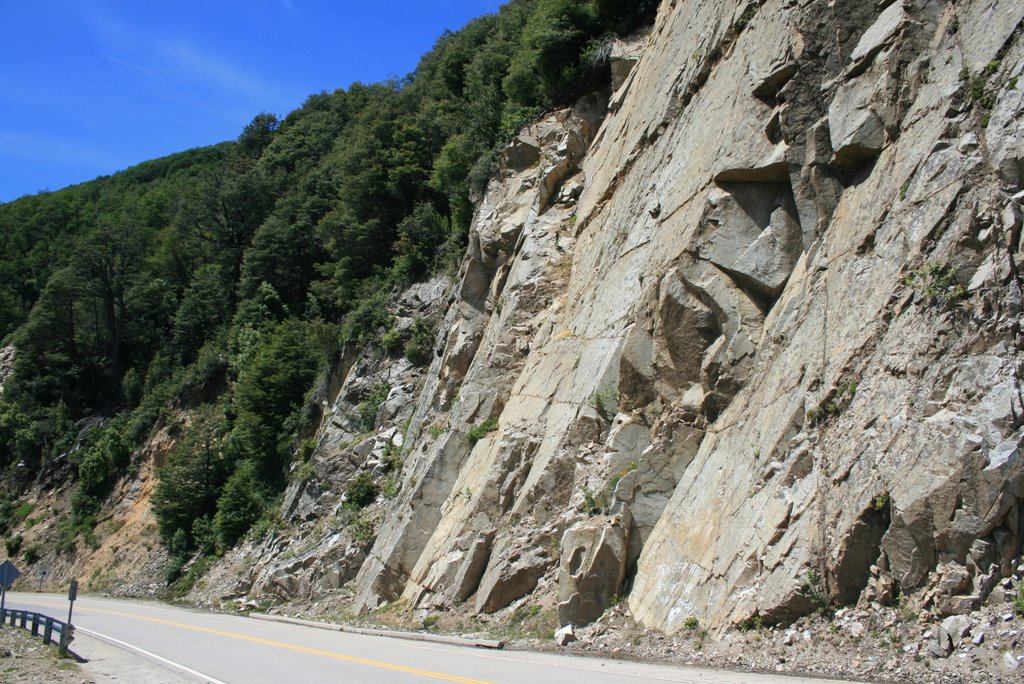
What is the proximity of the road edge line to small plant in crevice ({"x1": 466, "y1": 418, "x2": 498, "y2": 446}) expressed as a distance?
16.2 ft

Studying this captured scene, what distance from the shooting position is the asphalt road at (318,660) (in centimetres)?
915

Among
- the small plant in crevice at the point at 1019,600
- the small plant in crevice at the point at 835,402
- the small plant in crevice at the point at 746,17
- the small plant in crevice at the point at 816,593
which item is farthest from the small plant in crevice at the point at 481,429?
the small plant in crevice at the point at 1019,600

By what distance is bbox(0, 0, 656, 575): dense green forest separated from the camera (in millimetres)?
29297

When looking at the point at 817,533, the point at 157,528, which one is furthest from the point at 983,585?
the point at 157,528

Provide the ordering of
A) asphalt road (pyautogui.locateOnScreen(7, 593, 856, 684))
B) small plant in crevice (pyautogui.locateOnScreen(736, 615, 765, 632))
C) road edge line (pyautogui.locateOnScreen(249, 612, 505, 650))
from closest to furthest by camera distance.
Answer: asphalt road (pyautogui.locateOnScreen(7, 593, 856, 684)) < small plant in crevice (pyautogui.locateOnScreen(736, 615, 765, 632)) < road edge line (pyautogui.locateOnScreen(249, 612, 505, 650))

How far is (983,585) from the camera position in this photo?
25.2ft

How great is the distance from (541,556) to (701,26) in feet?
38.1

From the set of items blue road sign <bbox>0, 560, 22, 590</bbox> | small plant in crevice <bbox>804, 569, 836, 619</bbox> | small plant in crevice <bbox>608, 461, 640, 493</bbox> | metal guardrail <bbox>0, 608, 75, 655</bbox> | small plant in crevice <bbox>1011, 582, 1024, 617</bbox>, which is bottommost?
metal guardrail <bbox>0, 608, 75, 655</bbox>

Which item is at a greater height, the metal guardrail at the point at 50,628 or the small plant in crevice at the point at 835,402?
the small plant in crevice at the point at 835,402

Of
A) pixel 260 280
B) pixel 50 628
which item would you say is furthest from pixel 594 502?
pixel 260 280

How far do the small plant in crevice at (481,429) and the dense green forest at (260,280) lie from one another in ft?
28.0

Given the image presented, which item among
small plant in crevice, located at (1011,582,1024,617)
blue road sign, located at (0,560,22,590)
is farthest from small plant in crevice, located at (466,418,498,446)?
small plant in crevice, located at (1011,582,1024,617)

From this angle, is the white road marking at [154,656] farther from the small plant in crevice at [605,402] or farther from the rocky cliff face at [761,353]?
the small plant in crevice at [605,402]

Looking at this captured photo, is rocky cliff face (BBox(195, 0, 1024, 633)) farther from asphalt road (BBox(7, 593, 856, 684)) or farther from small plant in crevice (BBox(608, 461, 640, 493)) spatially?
asphalt road (BBox(7, 593, 856, 684))
